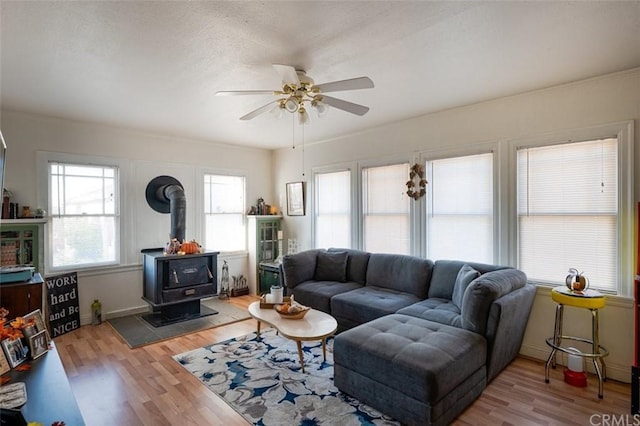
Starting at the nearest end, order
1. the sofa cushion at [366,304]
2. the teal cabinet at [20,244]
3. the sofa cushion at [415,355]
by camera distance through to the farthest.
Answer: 1. the sofa cushion at [415,355]
2. the sofa cushion at [366,304]
3. the teal cabinet at [20,244]

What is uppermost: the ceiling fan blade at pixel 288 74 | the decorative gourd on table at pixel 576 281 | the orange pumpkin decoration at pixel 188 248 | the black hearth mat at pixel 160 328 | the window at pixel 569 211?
the ceiling fan blade at pixel 288 74

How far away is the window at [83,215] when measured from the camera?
4.06m

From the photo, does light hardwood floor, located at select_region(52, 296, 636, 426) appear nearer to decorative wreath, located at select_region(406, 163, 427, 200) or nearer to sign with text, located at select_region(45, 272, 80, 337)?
sign with text, located at select_region(45, 272, 80, 337)

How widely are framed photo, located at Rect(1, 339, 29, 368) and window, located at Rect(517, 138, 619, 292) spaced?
3.99 m

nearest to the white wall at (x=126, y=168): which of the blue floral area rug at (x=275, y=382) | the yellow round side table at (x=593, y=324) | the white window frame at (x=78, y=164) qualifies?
the white window frame at (x=78, y=164)

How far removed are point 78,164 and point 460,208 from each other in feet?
15.8

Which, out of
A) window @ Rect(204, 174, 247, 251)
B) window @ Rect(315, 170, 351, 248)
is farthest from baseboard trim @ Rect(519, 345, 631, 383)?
window @ Rect(204, 174, 247, 251)

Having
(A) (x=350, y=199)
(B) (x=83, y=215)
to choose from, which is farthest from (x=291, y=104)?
(B) (x=83, y=215)

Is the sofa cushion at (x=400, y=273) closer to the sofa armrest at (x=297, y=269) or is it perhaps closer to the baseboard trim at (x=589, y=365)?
the sofa armrest at (x=297, y=269)

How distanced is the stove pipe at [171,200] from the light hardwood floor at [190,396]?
→ 1.69 m

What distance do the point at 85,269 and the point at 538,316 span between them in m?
5.30

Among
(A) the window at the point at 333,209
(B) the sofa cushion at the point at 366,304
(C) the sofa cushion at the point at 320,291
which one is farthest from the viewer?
Result: (A) the window at the point at 333,209

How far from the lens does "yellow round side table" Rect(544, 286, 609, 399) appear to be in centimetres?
258

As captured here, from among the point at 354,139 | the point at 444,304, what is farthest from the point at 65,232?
the point at 444,304
